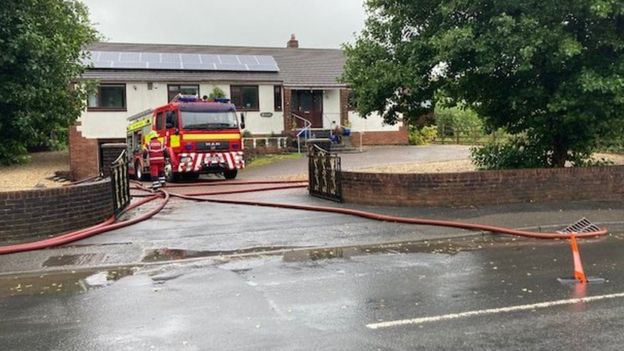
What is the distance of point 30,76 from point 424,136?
29250mm

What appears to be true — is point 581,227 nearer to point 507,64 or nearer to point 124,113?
point 507,64

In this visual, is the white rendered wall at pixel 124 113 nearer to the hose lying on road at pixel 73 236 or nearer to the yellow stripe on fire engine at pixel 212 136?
the yellow stripe on fire engine at pixel 212 136

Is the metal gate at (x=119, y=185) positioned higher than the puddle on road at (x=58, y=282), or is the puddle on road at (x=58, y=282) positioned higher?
the metal gate at (x=119, y=185)

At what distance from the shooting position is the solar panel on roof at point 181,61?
33250 millimetres

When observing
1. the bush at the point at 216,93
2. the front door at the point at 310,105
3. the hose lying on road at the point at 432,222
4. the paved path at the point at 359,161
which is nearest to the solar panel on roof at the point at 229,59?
the bush at the point at 216,93

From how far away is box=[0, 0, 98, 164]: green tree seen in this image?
10.8 meters

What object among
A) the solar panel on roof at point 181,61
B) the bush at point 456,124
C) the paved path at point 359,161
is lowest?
the paved path at point 359,161

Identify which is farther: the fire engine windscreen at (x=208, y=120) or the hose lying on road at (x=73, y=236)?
the fire engine windscreen at (x=208, y=120)

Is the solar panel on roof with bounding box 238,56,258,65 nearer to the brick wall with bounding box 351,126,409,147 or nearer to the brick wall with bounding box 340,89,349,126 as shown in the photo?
the brick wall with bounding box 340,89,349,126

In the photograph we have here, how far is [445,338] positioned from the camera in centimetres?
504

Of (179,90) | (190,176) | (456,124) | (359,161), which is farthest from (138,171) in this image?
(456,124)

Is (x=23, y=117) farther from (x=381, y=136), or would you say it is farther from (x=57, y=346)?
(x=381, y=136)

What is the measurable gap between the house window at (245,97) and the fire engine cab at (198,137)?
11.4 m

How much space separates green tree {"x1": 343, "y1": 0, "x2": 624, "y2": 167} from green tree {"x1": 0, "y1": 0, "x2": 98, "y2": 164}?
6603 millimetres
